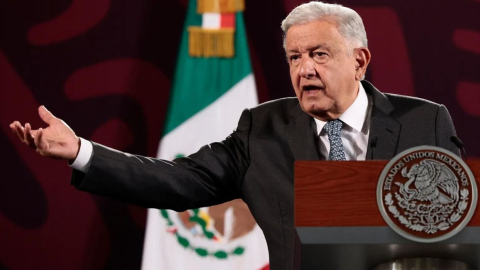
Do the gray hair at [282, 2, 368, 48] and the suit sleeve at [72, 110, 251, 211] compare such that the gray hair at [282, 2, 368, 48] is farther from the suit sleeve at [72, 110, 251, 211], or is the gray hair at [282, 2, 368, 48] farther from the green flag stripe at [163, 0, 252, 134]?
the green flag stripe at [163, 0, 252, 134]

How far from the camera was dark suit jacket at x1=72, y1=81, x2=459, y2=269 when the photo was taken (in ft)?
7.16

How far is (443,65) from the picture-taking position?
12.7 feet

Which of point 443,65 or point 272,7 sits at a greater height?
point 272,7

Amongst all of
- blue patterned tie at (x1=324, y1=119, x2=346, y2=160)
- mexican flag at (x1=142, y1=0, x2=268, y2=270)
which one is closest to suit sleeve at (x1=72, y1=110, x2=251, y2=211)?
blue patterned tie at (x1=324, y1=119, x2=346, y2=160)

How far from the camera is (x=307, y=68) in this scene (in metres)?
2.32

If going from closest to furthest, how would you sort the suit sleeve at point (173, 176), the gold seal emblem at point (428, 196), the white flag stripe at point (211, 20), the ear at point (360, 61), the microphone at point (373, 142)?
the gold seal emblem at point (428, 196), the suit sleeve at point (173, 176), the microphone at point (373, 142), the ear at point (360, 61), the white flag stripe at point (211, 20)

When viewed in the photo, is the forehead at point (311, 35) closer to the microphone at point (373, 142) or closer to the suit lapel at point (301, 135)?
the suit lapel at point (301, 135)

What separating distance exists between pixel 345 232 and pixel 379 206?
0.28 ft

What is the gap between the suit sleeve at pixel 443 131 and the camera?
231cm

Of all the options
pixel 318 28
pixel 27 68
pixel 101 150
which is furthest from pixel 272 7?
pixel 101 150

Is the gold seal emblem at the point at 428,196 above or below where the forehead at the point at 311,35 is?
below

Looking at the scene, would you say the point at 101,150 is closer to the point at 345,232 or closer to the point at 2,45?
the point at 345,232

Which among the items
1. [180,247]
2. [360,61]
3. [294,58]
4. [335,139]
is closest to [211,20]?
[180,247]

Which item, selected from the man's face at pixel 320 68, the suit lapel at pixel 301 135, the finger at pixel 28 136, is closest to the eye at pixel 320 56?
the man's face at pixel 320 68
